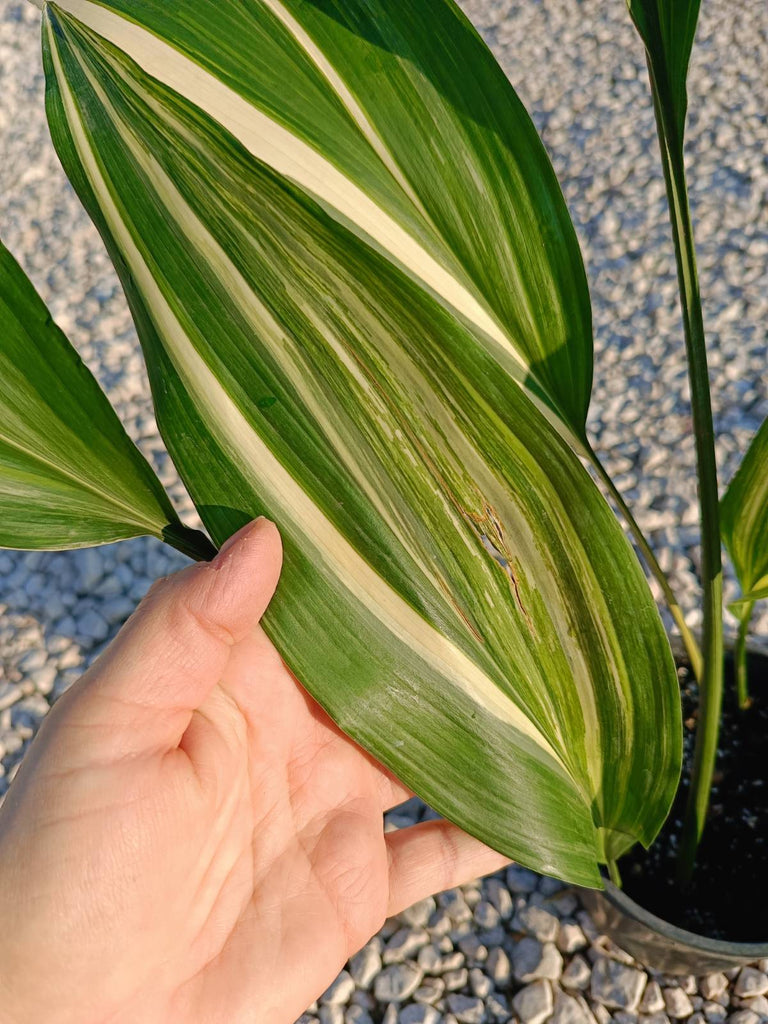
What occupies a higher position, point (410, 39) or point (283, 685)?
point (410, 39)

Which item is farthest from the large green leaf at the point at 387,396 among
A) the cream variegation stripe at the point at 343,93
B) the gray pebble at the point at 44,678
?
the gray pebble at the point at 44,678

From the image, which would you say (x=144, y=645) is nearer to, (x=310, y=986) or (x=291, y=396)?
(x=291, y=396)

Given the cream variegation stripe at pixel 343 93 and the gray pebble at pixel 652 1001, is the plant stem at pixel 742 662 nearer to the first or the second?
the gray pebble at pixel 652 1001

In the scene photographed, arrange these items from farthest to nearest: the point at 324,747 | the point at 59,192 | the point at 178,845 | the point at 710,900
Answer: the point at 59,192
the point at 710,900
the point at 324,747
the point at 178,845

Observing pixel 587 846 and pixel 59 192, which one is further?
pixel 59 192

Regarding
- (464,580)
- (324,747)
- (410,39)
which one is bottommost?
(324,747)

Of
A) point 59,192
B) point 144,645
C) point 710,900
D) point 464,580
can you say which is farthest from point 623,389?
point 59,192

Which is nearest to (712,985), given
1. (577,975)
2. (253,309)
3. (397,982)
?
(577,975)
